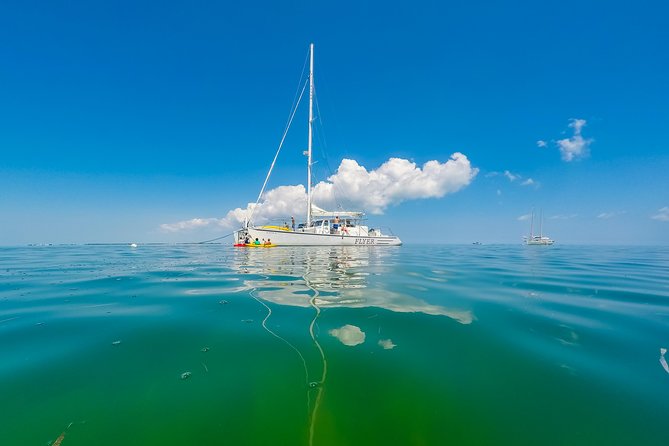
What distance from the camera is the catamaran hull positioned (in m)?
31.9

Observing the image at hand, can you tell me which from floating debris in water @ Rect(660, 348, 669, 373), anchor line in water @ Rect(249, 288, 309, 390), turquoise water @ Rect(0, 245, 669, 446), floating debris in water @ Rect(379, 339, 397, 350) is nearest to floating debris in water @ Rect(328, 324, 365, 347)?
turquoise water @ Rect(0, 245, 669, 446)

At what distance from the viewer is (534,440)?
1850 millimetres

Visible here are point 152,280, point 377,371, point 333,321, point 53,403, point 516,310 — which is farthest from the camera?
point 152,280

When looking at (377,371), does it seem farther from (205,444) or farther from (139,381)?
(139,381)

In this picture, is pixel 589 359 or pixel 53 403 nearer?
pixel 53 403

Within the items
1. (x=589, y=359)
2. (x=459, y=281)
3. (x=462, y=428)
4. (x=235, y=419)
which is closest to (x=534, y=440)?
(x=462, y=428)

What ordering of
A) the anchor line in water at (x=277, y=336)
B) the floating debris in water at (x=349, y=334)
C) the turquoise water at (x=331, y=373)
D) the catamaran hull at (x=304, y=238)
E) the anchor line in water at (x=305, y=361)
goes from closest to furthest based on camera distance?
the turquoise water at (x=331, y=373)
the anchor line in water at (x=305, y=361)
the anchor line in water at (x=277, y=336)
the floating debris in water at (x=349, y=334)
the catamaran hull at (x=304, y=238)

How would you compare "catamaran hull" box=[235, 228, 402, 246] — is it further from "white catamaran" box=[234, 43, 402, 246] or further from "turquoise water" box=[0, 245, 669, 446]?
"turquoise water" box=[0, 245, 669, 446]

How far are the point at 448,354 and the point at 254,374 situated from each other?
86.4 inches

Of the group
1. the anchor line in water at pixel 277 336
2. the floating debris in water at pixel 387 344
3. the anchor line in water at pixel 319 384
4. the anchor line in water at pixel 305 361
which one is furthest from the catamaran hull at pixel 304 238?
the floating debris in water at pixel 387 344

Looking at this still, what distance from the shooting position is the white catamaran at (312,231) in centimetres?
3222

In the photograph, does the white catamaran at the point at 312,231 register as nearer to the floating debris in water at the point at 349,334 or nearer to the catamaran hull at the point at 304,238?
the catamaran hull at the point at 304,238

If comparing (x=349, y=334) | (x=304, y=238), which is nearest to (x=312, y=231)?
(x=304, y=238)

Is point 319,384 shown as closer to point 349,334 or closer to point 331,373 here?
point 331,373
